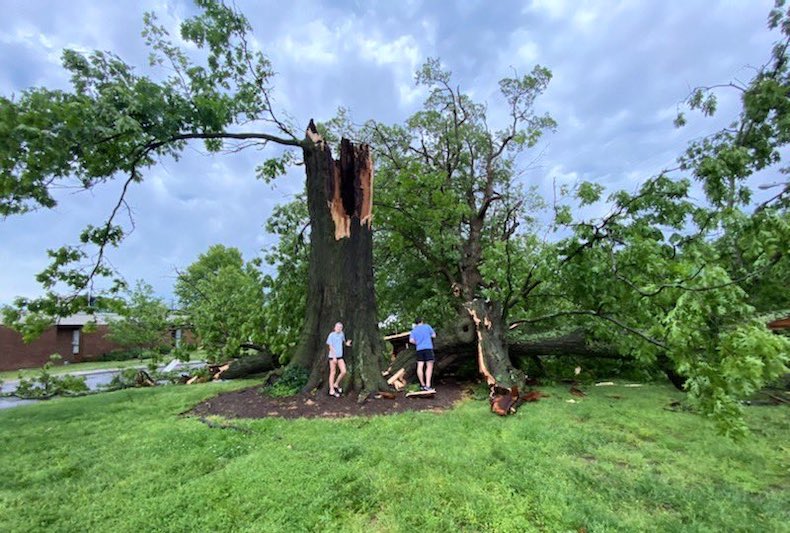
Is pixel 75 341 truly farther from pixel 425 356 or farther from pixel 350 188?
pixel 425 356

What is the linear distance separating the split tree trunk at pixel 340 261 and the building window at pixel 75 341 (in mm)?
31011

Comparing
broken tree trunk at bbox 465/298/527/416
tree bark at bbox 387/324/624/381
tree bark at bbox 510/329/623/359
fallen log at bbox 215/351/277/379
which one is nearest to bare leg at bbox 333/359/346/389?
tree bark at bbox 387/324/624/381

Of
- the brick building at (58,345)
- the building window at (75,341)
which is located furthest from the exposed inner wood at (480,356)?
the building window at (75,341)

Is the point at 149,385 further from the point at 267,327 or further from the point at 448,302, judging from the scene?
the point at 448,302

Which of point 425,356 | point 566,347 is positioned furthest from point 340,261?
point 566,347

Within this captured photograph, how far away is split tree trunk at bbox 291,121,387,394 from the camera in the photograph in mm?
7305

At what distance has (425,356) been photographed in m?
7.73

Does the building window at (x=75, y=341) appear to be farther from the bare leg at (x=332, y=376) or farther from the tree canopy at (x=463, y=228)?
the bare leg at (x=332, y=376)

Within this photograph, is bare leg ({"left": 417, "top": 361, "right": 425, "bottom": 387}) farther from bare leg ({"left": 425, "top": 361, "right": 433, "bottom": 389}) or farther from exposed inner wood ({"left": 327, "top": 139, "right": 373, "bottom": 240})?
exposed inner wood ({"left": 327, "top": 139, "right": 373, "bottom": 240})

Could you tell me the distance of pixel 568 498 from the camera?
322 centimetres

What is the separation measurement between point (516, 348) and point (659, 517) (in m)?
5.86

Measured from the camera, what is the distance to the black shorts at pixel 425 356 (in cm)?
768

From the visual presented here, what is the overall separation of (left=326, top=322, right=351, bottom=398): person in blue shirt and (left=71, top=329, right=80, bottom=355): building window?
3182 centimetres

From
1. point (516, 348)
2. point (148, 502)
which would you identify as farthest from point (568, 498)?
point (516, 348)
